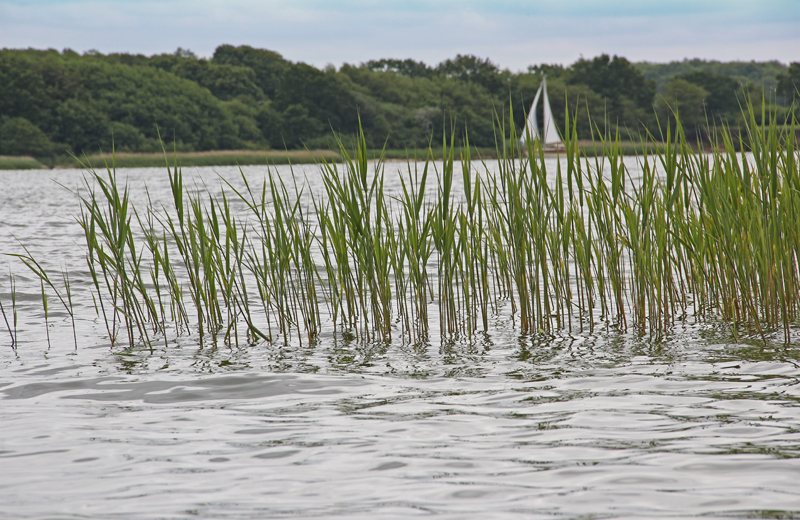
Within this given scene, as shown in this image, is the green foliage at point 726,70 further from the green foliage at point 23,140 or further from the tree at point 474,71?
the green foliage at point 23,140

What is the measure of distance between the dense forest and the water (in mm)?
40873

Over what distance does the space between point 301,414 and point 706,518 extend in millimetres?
2186

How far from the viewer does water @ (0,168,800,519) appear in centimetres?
261

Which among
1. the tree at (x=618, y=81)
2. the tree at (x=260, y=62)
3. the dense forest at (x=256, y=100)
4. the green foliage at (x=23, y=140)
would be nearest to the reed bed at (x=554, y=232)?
the dense forest at (x=256, y=100)

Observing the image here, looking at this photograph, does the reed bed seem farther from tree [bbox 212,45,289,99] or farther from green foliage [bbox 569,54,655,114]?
green foliage [bbox 569,54,655,114]

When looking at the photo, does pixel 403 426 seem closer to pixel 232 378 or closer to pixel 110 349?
pixel 232 378

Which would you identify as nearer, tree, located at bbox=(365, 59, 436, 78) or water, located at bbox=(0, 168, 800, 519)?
water, located at bbox=(0, 168, 800, 519)

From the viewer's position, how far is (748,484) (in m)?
2.62

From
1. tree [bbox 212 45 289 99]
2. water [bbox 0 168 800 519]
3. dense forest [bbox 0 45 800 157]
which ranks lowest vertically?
water [bbox 0 168 800 519]

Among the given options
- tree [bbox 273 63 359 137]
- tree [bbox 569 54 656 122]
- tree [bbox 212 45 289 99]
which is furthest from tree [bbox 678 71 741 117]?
tree [bbox 212 45 289 99]

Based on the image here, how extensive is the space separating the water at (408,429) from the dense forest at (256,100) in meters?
40.9

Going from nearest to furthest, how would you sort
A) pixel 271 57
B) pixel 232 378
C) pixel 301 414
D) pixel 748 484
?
pixel 748 484 < pixel 301 414 < pixel 232 378 < pixel 271 57

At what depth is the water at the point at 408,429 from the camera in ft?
8.56

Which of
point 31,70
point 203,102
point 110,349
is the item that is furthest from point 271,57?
point 110,349
